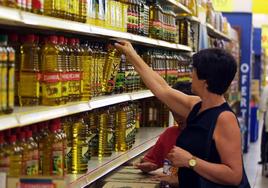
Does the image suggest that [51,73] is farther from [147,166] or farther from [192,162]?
[147,166]

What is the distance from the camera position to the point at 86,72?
343cm

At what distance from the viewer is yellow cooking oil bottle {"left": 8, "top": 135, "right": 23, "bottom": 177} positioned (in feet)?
8.50

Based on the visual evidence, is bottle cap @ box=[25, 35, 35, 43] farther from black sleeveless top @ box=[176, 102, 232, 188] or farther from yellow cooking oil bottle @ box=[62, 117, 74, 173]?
black sleeveless top @ box=[176, 102, 232, 188]

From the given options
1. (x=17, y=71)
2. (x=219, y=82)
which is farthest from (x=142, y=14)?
(x=17, y=71)

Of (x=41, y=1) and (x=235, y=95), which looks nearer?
(x=41, y=1)

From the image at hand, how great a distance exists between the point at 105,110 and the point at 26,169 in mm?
1494

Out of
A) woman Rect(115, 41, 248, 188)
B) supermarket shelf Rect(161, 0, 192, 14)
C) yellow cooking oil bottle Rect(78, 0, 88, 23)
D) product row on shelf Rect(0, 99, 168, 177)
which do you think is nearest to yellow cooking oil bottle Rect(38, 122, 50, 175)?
product row on shelf Rect(0, 99, 168, 177)

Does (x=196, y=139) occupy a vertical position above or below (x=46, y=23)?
below

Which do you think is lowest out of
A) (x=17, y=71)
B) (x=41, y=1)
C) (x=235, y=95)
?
(x=235, y=95)

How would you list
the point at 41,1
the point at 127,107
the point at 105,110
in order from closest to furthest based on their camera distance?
the point at 41,1
the point at 105,110
the point at 127,107

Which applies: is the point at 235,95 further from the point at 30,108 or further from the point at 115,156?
the point at 30,108

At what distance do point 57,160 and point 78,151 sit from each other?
0.47 meters

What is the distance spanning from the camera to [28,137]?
277 cm

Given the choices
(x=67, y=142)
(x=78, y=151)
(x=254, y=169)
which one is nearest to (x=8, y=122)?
(x=67, y=142)
